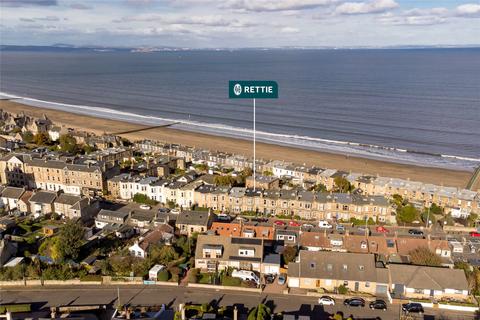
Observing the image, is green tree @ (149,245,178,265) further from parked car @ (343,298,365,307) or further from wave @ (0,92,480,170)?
wave @ (0,92,480,170)

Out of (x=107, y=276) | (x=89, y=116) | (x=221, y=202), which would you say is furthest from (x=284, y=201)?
(x=89, y=116)

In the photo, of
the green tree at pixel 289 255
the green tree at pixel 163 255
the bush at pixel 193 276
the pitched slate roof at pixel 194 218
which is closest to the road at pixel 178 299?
the bush at pixel 193 276

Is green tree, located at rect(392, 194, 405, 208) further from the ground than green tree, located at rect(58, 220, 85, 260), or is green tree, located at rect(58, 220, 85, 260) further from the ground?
green tree, located at rect(58, 220, 85, 260)

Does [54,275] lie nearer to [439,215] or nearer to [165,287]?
[165,287]

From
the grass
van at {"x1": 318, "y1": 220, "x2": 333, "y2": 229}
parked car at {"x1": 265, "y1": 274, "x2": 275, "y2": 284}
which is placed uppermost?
van at {"x1": 318, "y1": 220, "x2": 333, "y2": 229}

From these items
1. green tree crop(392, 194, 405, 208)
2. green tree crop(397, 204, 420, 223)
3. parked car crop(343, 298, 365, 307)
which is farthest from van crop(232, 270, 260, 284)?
green tree crop(392, 194, 405, 208)

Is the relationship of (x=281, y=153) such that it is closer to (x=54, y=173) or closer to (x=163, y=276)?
(x=54, y=173)
